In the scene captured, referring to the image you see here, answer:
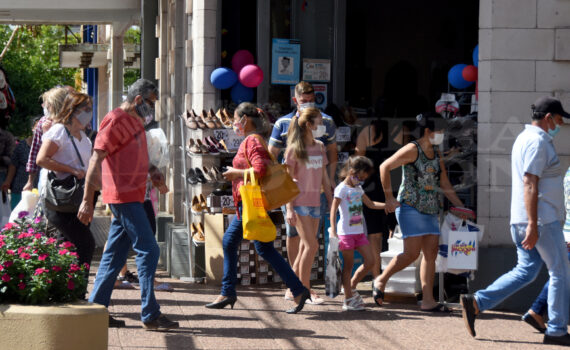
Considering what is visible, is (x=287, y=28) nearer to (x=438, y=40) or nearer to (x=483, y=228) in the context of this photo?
(x=438, y=40)

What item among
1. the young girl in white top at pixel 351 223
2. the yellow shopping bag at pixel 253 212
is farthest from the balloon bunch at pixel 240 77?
the yellow shopping bag at pixel 253 212

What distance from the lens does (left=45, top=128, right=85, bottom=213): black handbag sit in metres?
8.02

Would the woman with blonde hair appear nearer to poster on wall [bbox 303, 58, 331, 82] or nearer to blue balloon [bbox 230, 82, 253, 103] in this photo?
blue balloon [bbox 230, 82, 253, 103]

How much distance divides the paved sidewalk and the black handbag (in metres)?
1.02

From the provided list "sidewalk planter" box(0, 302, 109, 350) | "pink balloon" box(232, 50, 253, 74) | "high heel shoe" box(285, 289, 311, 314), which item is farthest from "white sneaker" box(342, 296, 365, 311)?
"pink balloon" box(232, 50, 253, 74)

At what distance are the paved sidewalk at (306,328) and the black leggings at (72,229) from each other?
693 mm

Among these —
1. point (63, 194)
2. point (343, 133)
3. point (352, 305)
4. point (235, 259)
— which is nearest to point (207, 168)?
point (343, 133)

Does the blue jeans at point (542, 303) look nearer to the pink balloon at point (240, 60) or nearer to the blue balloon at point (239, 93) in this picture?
the blue balloon at point (239, 93)

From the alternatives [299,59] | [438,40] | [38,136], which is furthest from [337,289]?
[438,40]

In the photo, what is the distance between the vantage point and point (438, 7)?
15.4 meters

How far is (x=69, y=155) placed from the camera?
8141 mm

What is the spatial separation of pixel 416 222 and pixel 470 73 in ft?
9.24

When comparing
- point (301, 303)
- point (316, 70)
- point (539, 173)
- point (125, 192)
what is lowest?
point (301, 303)

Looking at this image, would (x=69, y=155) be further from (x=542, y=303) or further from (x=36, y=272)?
(x=542, y=303)
